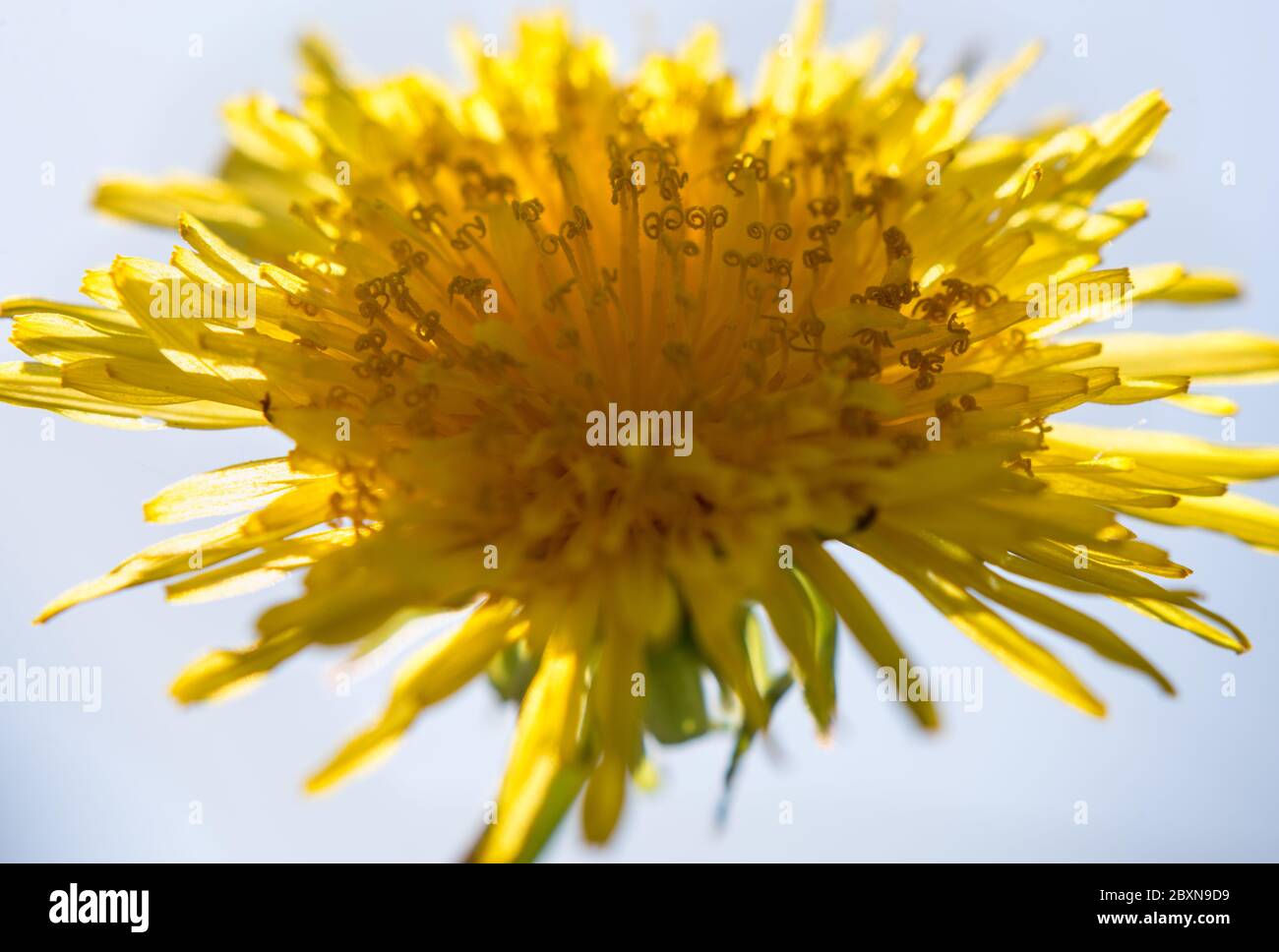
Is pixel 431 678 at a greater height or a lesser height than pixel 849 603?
lesser

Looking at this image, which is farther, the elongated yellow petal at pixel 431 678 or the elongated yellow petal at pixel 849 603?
the elongated yellow petal at pixel 849 603

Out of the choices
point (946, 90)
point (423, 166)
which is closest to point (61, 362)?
point (423, 166)

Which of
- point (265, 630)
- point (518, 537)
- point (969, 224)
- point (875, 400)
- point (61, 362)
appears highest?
point (969, 224)

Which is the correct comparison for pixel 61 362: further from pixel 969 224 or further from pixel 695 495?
pixel 969 224

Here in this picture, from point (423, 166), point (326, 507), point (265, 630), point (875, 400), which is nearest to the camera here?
point (265, 630)

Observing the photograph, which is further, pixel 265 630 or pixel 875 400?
pixel 875 400

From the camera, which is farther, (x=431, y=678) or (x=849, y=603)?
(x=849, y=603)

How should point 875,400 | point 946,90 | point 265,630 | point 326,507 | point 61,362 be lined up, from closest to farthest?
point 265,630
point 875,400
point 326,507
point 61,362
point 946,90

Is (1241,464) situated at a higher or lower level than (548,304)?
lower

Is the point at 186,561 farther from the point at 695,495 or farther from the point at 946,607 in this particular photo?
the point at 946,607

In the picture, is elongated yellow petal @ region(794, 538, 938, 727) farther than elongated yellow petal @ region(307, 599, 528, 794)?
Yes
